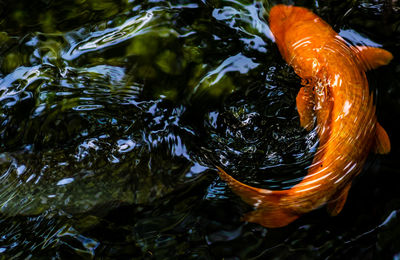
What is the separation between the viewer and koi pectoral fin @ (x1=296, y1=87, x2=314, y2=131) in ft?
8.32

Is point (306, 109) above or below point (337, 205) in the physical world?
above

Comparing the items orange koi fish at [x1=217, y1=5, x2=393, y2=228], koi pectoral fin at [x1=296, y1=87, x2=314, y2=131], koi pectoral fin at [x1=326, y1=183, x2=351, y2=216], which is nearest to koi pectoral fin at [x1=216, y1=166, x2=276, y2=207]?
orange koi fish at [x1=217, y1=5, x2=393, y2=228]

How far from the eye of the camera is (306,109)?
2561 mm

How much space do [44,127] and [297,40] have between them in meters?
2.01

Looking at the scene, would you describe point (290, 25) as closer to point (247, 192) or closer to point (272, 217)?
point (247, 192)

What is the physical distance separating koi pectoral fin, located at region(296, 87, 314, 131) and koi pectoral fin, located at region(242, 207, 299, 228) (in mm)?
662

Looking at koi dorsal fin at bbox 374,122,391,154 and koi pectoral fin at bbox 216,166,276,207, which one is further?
koi dorsal fin at bbox 374,122,391,154

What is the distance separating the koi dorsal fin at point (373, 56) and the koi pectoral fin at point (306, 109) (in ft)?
1.70

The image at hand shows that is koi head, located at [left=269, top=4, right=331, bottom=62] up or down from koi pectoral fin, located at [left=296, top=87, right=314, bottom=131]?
up

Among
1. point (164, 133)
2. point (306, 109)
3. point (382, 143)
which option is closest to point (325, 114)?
point (306, 109)

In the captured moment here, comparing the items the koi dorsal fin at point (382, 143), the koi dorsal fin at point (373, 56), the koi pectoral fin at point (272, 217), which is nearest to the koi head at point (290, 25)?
the koi dorsal fin at point (373, 56)

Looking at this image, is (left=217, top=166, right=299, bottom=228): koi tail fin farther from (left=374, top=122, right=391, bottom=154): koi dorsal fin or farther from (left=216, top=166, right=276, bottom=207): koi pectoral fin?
(left=374, top=122, right=391, bottom=154): koi dorsal fin

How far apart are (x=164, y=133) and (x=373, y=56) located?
1.70 m

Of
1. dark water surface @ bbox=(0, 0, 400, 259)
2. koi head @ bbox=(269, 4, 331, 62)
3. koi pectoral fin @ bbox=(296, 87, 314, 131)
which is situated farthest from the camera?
koi head @ bbox=(269, 4, 331, 62)
